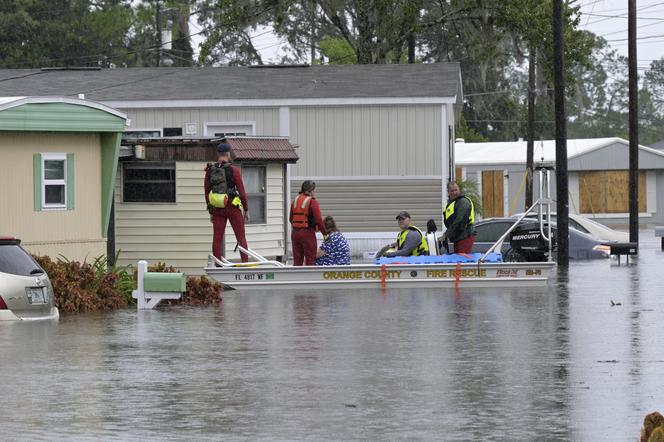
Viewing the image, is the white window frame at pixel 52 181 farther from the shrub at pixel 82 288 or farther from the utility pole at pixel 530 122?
the utility pole at pixel 530 122

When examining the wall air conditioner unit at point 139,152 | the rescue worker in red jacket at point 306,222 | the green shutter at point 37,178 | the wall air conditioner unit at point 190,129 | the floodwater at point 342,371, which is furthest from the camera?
the wall air conditioner unit at point 190,129

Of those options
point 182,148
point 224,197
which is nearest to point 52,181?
point 224,197

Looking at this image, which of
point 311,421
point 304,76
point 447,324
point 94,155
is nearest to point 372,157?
point 304,76

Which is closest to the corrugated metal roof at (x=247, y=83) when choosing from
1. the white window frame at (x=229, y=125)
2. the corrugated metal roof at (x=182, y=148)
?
the white window frame at (x=229, y=125)

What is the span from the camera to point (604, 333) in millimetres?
Answer: 15883

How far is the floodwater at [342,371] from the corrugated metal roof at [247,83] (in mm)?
14709

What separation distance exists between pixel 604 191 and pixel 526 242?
3251cm

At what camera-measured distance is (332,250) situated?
23.4 meters

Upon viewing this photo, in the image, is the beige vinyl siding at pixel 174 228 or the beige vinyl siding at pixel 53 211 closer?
the beige vinyl siding at pixel 53 211

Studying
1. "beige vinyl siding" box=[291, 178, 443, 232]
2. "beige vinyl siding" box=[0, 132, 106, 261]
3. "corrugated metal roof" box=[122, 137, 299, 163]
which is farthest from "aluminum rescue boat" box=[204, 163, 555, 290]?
"beige vinyl siding" box=[291, 178, 443, 232]

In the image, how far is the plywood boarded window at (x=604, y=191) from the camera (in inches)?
2323

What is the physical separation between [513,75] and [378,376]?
111m

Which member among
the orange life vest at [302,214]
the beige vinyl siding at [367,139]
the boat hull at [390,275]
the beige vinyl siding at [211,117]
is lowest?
the boat hull at [390,275]

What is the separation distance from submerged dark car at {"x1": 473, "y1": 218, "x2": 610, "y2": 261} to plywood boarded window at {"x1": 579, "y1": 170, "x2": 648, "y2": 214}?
2609 cm
